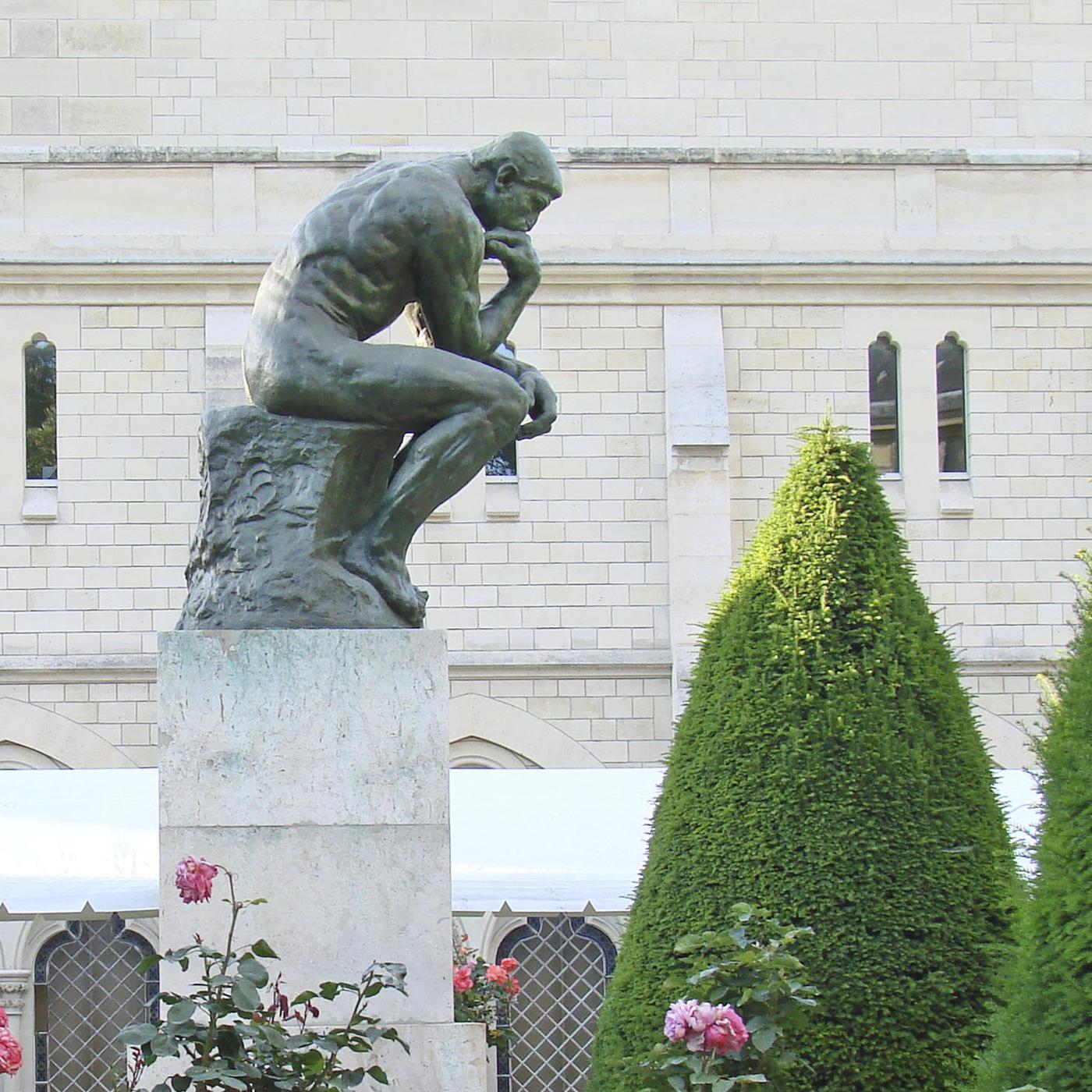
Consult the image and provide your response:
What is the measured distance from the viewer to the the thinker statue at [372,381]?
18.8 feet

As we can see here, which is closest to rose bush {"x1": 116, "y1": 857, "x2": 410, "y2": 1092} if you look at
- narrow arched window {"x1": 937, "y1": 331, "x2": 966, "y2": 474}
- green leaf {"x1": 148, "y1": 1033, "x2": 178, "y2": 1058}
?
green leaf {"x1": 148, "y1": 1033, "x2": 178, "y2": 1058}

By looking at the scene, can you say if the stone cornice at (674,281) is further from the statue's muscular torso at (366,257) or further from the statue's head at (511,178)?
the statue's muscular torso at (366,257)

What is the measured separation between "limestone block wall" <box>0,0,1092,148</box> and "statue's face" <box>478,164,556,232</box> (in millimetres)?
14733

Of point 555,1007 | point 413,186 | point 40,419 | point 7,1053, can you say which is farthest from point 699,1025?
point 40,419

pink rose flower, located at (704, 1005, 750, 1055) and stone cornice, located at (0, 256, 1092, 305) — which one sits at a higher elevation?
stone cornice, located at (0, 256, 1092, 305)

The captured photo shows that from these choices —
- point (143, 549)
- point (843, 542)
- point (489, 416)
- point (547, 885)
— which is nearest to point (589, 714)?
point (143, 549)

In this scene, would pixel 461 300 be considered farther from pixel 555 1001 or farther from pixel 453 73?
pixel 453 73

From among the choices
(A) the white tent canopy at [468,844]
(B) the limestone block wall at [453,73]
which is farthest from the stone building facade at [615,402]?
(A) the white tent canopy at [468,844]

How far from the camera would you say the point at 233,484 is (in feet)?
18.9

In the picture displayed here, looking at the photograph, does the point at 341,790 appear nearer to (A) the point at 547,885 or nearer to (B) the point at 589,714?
(A) the point at 547,885

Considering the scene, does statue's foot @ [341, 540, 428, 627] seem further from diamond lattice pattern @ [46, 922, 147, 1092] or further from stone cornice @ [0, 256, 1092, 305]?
stone cornice @ [0, 256, 1092, 305]

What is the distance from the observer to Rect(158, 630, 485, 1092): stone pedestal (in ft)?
17.7

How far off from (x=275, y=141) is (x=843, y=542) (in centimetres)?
1346

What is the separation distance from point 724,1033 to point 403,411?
5.81 feet
